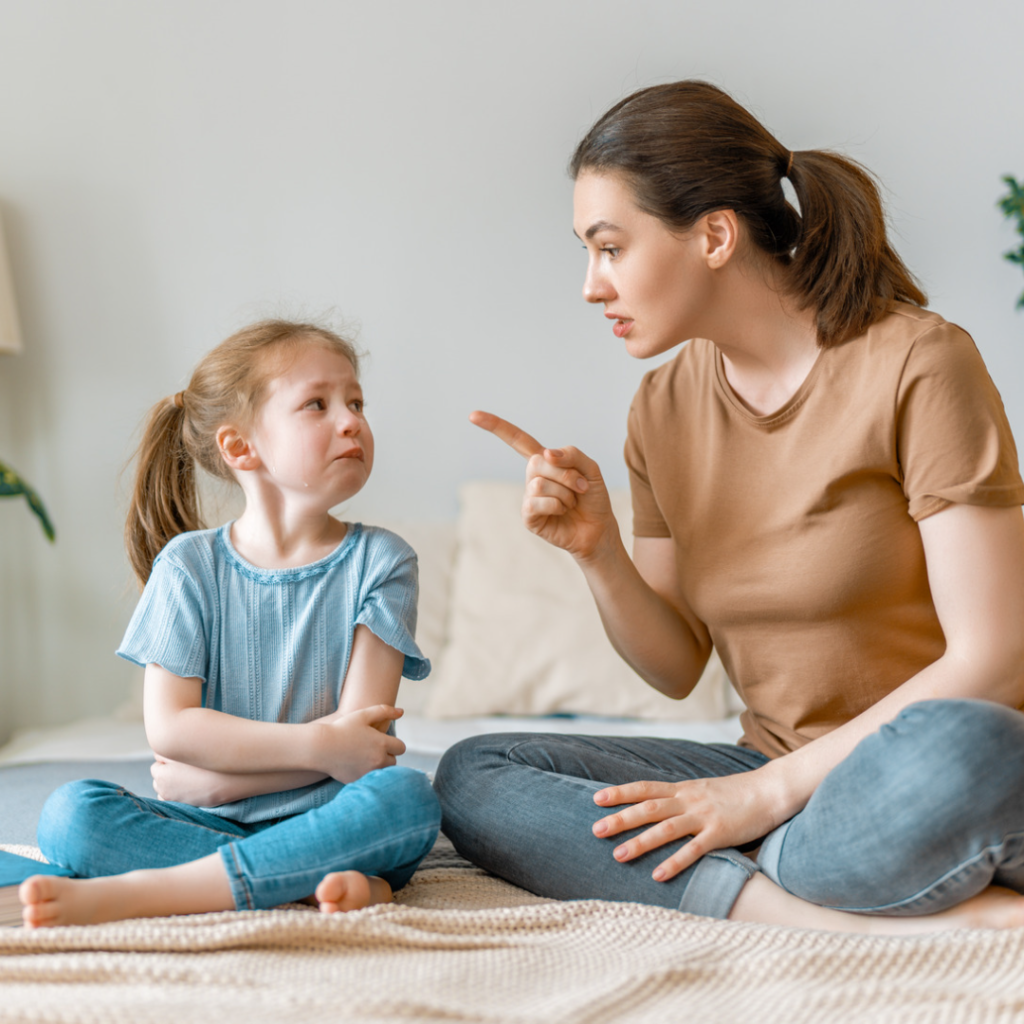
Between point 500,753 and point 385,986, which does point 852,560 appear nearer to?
point 500,753

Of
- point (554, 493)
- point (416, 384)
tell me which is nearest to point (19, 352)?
point (416, 384)

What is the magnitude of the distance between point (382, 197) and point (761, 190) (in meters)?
1.26

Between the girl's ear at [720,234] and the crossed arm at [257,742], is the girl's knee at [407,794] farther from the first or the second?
the girl's ear at [720,234]

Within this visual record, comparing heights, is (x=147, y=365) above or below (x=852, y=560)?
above

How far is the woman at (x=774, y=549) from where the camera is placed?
923mm

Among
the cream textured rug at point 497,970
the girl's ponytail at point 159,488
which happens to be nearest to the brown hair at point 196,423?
the girl's ponytail at point 159,488

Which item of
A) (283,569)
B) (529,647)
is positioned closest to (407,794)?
(283,569)

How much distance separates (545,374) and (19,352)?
1123mm

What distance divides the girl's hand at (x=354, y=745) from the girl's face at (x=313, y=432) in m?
0.25

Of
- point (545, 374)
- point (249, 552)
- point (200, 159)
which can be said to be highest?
point (200, 159)

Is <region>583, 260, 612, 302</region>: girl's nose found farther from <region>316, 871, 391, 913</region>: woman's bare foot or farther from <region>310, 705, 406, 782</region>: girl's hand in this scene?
<region>316, 871, 391, 913</region>: woman's bare foot

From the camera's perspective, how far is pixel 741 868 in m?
0.94

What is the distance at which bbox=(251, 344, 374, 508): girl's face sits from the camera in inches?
45.1

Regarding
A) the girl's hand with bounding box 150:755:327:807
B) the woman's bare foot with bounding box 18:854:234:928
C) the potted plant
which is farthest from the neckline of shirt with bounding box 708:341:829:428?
the potted plant
